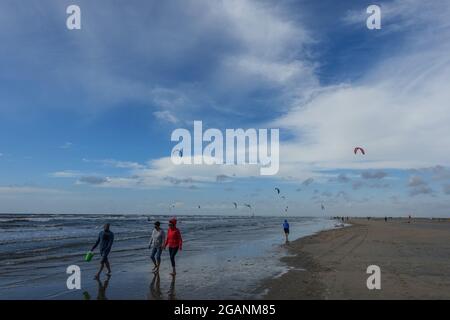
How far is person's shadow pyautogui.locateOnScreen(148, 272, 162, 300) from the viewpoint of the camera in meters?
11.0

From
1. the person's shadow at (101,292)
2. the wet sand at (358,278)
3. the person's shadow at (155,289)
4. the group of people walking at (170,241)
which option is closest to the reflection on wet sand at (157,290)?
the person's shadow at (155,289)

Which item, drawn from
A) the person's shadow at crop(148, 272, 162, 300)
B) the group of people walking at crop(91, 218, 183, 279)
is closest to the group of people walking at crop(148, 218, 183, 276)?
the group of people walking at crop(91, 218, 183, 279)

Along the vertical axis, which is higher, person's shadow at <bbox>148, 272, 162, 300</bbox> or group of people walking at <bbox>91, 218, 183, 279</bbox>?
group of people walking at <bbox>91, 218, 183, 279</bbox>

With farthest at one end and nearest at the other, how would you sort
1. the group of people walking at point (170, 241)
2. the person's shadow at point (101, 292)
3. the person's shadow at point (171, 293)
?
the group of people walking at point (170, 241) → the person's shadow at point (101, 292) → the person's shadow at point (171, 293)

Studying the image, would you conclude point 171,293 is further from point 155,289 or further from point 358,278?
point 358,278

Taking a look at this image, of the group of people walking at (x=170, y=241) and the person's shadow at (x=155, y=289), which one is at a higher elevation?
the group of people walking at (x=170, y=241)

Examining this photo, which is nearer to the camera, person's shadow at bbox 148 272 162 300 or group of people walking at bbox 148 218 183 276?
person's shadow at bbox 148 272 162 300

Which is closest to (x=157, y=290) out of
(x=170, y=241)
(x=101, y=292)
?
(x=101, y=292)

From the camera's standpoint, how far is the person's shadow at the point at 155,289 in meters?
11.0

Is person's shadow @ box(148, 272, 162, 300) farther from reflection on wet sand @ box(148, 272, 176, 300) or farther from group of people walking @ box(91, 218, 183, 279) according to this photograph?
group of people walking @ box(91, 218, 183, 279)

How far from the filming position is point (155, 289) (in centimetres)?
1204

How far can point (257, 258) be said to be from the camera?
19922 millimetres

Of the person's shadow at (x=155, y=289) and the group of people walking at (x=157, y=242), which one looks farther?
the group of people walking at (x=157, y=242)

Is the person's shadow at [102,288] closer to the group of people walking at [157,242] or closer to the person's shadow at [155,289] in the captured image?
the group of people walking at [157,242]
